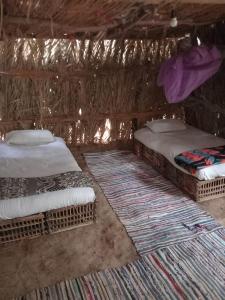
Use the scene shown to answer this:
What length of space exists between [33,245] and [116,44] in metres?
2.97

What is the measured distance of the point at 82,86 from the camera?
397 cm

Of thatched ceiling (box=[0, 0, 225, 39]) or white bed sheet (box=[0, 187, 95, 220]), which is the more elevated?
thatched ceiling (box=[0, 0, 225, 39])

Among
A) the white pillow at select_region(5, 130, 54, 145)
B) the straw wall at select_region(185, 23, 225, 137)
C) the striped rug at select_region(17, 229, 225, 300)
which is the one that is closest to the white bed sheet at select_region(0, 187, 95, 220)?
the striped rug at select_region(17, 229, 225, 300)

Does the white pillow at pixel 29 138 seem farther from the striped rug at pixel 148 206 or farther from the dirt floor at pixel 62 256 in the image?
the dirt floor at pixel 62 256

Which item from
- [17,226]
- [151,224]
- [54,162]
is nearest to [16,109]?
[54,162]

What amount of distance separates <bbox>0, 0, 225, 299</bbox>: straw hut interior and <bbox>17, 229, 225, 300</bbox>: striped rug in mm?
13

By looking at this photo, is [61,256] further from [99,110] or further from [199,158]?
[99,110]

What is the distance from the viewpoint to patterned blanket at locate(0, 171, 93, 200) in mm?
2240

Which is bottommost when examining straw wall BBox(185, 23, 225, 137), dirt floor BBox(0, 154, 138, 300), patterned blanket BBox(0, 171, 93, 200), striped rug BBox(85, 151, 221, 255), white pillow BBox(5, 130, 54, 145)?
dirt floor BBox(0, 154, 138, 300)

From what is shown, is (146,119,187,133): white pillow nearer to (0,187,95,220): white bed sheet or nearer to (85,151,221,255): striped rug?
(85,151,221,255): striped rug

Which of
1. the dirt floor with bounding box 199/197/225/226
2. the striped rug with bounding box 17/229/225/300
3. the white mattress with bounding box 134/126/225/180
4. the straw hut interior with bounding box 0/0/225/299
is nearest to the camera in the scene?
the striped rug with bounding box 17/229/225/300

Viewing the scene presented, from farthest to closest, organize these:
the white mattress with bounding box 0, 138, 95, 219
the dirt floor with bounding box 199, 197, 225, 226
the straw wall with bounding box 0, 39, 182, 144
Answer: the straw wall with bounding box 0, 39, 182, 144 < the dirt floor with bounding box 199, 197, 225, 226 < the white mattress with bounding box 0, 138, 95, 219

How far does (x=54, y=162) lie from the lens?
2.83 metres

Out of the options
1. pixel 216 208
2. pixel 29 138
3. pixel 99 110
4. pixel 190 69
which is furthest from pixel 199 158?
pixel 29 138
